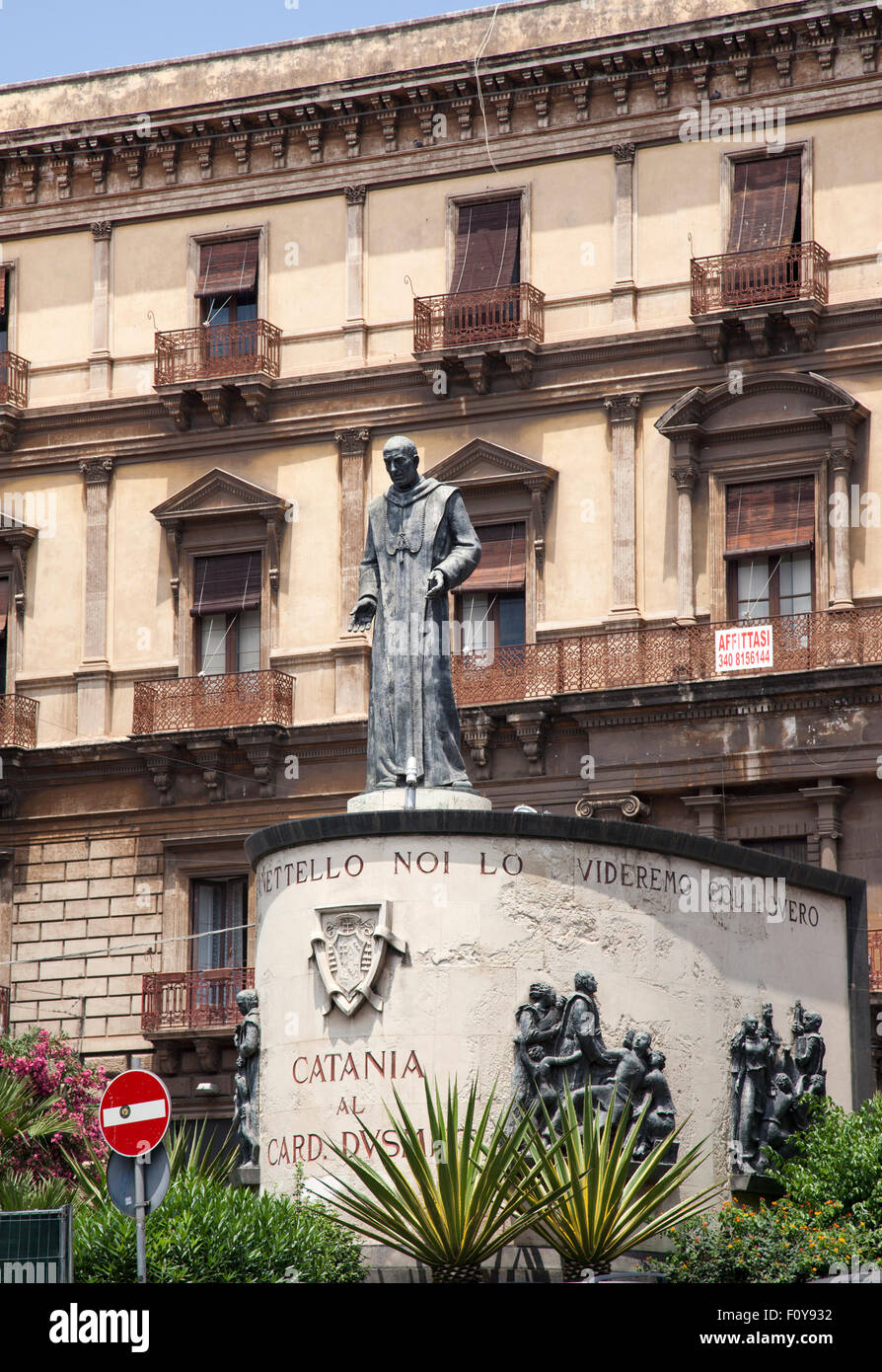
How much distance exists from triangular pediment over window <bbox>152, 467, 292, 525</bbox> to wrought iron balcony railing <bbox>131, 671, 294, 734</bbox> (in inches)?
92.0

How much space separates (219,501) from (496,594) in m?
4.28

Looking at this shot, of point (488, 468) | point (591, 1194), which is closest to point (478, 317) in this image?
Answer: point (488, 468)

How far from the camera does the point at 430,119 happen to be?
1353 inches

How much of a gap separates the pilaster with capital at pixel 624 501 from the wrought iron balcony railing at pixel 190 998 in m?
6.72

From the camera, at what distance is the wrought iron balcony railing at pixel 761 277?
31.5 meters

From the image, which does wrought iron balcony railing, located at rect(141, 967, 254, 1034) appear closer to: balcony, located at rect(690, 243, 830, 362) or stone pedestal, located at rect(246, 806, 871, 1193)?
balcony, located at rect(690, 243, 830, 362)

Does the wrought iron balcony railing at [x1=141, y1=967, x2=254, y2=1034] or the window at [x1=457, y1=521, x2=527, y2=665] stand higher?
the window at [x1=457, y1=521, x2=527, y2=665]

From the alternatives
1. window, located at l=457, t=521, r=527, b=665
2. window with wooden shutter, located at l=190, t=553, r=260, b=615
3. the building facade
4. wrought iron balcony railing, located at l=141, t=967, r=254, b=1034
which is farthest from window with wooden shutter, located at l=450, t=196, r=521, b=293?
wrought iron balcony railing, located at l=141, t=967, r=254, b=1034

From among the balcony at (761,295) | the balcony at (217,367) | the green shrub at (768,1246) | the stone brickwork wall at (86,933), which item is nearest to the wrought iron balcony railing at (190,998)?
the stone brickwork wall at (86,933)

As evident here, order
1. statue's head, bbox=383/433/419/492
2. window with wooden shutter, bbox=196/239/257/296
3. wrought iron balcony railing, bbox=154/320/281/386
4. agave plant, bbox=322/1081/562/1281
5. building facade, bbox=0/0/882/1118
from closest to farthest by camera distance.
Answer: agave plant, bbox=322/1081/562/1281 → statue's head, bbox=383/433/419/492 → building facade, bbox=0/0/882/1118 → wrought iron balcony railing, bbox=154/320/281/386 → window with wooden shutter, bbox=196/239/257/296

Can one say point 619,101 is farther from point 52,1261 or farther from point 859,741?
point 52,1261

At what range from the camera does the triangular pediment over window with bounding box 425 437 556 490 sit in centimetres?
3266

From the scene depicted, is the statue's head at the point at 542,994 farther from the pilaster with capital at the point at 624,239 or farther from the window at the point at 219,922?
the pilaster with capital at the point at 624,239

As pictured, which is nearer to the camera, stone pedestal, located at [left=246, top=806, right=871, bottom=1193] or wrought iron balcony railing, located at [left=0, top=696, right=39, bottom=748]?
stone pedestal, located at [left=246, top=806, right=871, bottom=1193]
